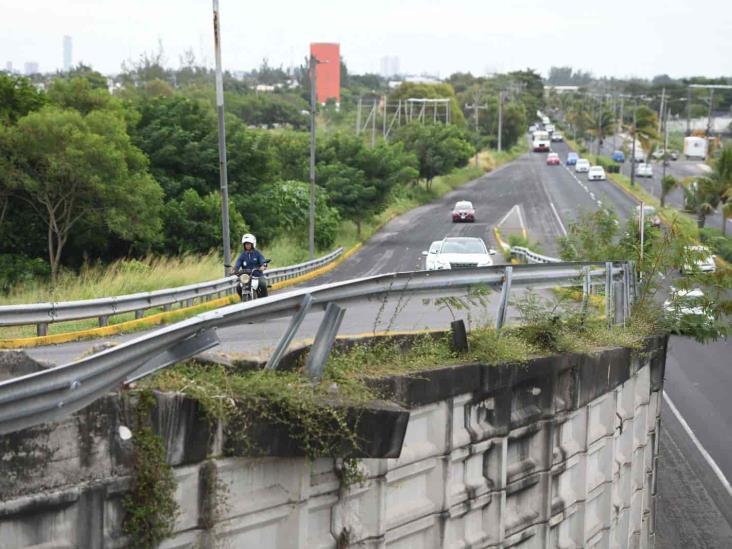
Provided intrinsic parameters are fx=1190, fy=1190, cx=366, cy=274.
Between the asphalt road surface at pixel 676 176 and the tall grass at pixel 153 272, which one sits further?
the asphalt road surface at pixel 676 176

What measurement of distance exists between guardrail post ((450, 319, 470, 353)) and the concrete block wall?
1.02 ft

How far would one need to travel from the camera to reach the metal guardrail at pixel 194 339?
20.3 feet

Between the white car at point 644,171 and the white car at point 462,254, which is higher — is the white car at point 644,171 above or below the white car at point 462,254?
below

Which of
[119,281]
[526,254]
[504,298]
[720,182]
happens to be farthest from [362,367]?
[720,182]

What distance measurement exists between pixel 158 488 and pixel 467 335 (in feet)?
14.2

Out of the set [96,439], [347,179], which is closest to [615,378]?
[96,439]

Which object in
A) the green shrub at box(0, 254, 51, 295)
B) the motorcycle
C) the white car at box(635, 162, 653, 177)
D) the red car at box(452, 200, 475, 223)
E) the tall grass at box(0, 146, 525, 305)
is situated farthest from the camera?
the white car at box(635, 162, 653, 177)

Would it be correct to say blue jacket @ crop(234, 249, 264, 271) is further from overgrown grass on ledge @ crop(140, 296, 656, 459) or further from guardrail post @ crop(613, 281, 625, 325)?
overgrown grass on ledge @ crop(140, 296, 656, 459)

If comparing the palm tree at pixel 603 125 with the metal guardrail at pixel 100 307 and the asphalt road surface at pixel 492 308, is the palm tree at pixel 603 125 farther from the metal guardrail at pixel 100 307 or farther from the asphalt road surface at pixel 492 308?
the metal guardrail at pixel 100 307

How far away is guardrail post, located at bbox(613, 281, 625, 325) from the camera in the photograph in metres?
14.4

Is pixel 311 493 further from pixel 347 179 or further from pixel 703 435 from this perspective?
pixel 347 179

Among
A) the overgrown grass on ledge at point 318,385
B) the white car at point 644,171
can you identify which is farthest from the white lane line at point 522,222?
the overgrown grass on ledge at point 318,385

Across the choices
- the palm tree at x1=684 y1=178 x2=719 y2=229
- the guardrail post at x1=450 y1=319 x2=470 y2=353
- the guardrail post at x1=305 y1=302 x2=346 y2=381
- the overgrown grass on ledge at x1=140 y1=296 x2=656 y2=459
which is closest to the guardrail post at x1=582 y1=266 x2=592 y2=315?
the overgrown grass on ledge at x1=140 y1=296 x2=656 y2=459

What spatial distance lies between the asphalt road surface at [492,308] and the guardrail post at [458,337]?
1.06ft
